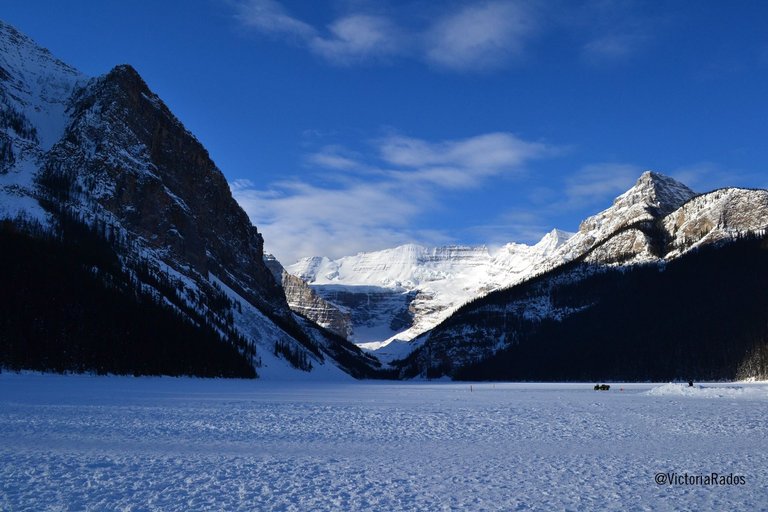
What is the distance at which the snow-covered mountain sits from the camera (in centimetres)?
12356

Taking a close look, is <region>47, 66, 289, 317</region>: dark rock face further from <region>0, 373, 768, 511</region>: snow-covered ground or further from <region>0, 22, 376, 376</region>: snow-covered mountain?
<region>0, 373, 768, 511</region>: snow-covered ground

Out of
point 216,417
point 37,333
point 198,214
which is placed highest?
point 198,214

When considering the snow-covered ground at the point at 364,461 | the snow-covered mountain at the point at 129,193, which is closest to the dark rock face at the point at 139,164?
the snow-covered mountain at the point at 129,193

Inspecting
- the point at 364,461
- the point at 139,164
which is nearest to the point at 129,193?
the point at 139,164

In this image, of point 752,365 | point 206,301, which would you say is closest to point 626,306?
point 752,365

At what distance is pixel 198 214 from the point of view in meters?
192

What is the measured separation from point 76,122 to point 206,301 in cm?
6492

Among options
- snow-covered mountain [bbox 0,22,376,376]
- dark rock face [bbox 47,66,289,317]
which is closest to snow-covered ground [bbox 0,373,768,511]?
snow-covered mountain [bbox 0,22,376,376]

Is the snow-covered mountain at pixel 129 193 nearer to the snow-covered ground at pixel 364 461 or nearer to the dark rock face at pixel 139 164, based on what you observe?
the dark rock face at pixel 139 164

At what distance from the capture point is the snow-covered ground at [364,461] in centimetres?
1452

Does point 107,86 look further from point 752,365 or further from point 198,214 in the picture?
point 752,365

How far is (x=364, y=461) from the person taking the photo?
20.2 m

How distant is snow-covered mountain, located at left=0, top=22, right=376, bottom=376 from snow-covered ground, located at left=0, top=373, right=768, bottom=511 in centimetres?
7637

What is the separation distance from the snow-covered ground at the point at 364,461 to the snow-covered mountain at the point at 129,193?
251 ft
